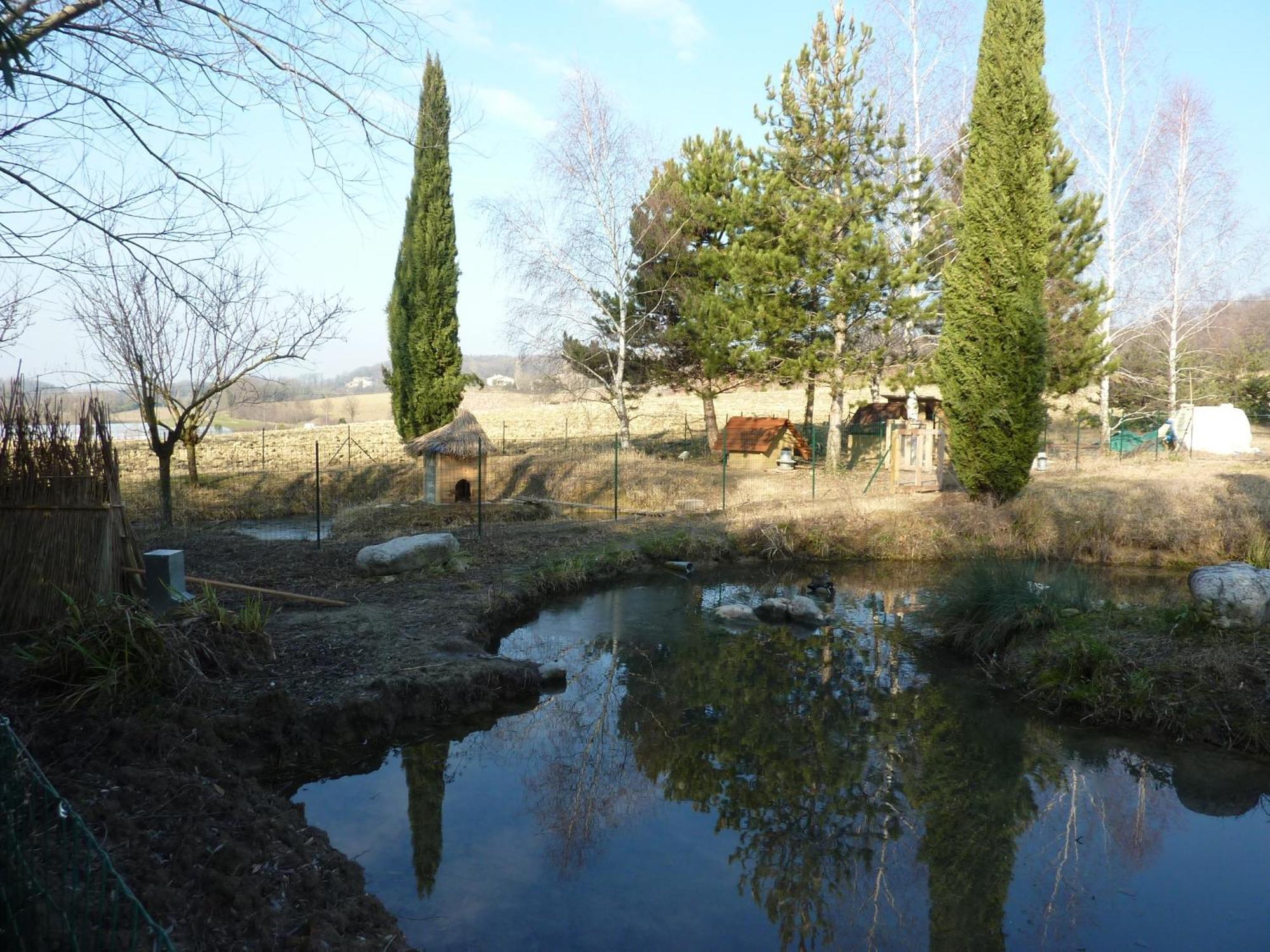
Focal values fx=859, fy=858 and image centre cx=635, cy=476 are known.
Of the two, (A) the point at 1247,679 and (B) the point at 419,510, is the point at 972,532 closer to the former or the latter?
(A) the point at 1247,679

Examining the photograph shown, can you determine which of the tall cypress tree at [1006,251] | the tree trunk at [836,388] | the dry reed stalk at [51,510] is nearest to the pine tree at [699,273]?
the tree trunk at [836,388]

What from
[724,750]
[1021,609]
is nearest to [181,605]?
[724,750]

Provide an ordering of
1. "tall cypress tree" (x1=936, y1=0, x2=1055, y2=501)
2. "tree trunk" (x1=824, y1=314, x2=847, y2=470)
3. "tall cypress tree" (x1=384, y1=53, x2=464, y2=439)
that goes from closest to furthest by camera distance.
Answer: "tall cypress tree" (x1=936, y1=0, x2=1055, y2=501) → "tree trunk" (x1=824, y1=314, x2=847, y2=470) → "tall cypress tree" (x1=384, y1=53, x2=464, y2=439)

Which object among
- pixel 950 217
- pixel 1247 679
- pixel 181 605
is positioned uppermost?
pixel 950 217

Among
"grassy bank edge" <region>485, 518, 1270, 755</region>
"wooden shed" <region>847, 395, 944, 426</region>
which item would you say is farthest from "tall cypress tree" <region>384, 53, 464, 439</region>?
"grassy bank edge" <region>485, 518, 1270, 755</region>

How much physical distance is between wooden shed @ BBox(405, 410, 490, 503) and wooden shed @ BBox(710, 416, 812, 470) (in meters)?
8.96

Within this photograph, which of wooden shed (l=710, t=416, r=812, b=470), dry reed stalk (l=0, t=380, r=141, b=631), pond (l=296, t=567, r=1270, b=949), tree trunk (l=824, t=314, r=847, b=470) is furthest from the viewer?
wooden shed (l=710, t=416, r=812, b=470)

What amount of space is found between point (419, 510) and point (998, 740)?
32.0ft

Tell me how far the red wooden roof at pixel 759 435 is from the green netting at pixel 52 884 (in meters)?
19.8

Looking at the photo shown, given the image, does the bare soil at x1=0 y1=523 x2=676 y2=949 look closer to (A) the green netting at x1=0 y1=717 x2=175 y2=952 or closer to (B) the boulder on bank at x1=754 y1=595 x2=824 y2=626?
(A) the green netting at x1=0 y1=717 x2=175 y2=952

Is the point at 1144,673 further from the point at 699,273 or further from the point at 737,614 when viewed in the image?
the point at 699,273

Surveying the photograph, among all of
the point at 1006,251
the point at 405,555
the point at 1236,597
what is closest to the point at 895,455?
the point at 1006,251

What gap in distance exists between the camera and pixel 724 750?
611cm

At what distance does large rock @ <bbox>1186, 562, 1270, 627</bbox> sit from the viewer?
684 centimetres
